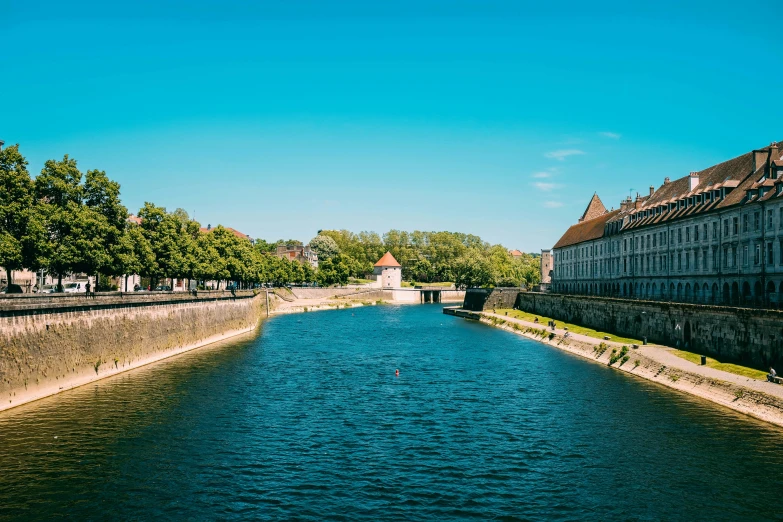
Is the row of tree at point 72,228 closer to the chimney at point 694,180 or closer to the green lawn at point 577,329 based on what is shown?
the green lawn at point 577,329

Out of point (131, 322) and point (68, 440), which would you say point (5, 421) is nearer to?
point (68, 440)

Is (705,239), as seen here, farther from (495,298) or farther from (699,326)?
(495,298)

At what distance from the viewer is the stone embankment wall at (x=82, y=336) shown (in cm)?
3644

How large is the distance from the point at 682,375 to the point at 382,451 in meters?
28.2

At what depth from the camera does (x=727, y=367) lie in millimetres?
45250

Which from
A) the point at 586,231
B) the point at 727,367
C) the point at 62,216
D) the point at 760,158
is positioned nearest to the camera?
the point at 727,367

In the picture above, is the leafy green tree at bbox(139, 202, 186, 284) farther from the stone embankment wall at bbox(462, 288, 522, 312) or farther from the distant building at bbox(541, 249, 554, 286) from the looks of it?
the distant building at bbox(541, 249, 554, 286)

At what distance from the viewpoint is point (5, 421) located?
33.1 meters

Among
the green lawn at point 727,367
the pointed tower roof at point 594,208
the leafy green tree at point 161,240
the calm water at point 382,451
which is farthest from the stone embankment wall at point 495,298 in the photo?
the calm water at point 382,451

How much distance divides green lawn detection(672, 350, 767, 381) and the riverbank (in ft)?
2.48

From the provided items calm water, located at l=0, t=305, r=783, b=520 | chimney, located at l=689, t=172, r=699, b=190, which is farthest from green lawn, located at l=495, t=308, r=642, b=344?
chimney, located at l=689, t=172, r=699, b=190

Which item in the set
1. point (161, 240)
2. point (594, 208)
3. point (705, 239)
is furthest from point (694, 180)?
point (161, 240)

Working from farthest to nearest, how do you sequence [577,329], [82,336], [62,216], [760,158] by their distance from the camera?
1. [577,329]
2. [760,158]
3. [62,216]
4. [82,336]

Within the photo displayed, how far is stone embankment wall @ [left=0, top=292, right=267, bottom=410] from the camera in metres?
36.4
